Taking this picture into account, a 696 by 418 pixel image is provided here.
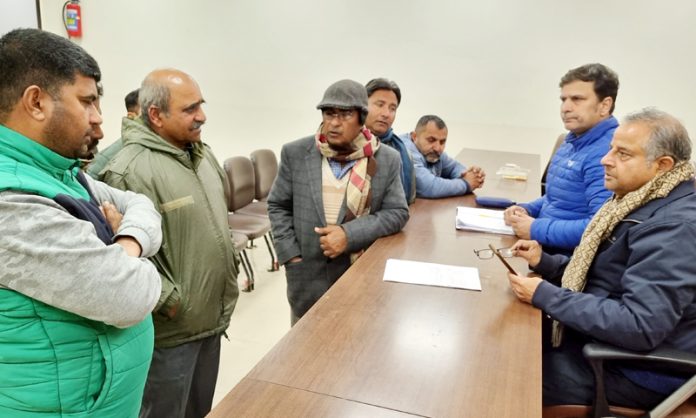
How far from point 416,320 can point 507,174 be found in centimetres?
254

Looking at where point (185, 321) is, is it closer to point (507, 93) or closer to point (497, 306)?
point (497, 306)

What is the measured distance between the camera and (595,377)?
1432 mm

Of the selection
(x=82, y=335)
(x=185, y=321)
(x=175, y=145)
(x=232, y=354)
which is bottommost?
(x=232, y=354)

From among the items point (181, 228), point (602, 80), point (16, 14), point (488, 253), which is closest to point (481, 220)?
point (488, 253)

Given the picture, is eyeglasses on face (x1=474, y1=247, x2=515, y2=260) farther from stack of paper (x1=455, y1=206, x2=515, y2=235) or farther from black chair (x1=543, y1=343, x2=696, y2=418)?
black chair (x1=543, y1=343, x2=696, y2=418)

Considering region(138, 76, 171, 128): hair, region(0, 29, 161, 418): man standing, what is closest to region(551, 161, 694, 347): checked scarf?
region(0, 29, 161, 418): man standing

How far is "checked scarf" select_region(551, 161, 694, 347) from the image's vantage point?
145cm

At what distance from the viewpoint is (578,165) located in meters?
2.03

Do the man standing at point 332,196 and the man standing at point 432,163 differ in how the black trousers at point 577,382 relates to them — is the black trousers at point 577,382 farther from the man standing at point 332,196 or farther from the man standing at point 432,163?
the man standing at point 432,163

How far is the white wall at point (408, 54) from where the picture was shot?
470cm

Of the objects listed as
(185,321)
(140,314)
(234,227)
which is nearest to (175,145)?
(185,321)

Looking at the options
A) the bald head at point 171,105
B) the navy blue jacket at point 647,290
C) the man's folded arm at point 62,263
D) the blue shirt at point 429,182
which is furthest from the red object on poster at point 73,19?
the navy blue jacket at point 647,290

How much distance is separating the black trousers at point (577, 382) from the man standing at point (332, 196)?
833 mm

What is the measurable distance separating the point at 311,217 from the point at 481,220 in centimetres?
98
